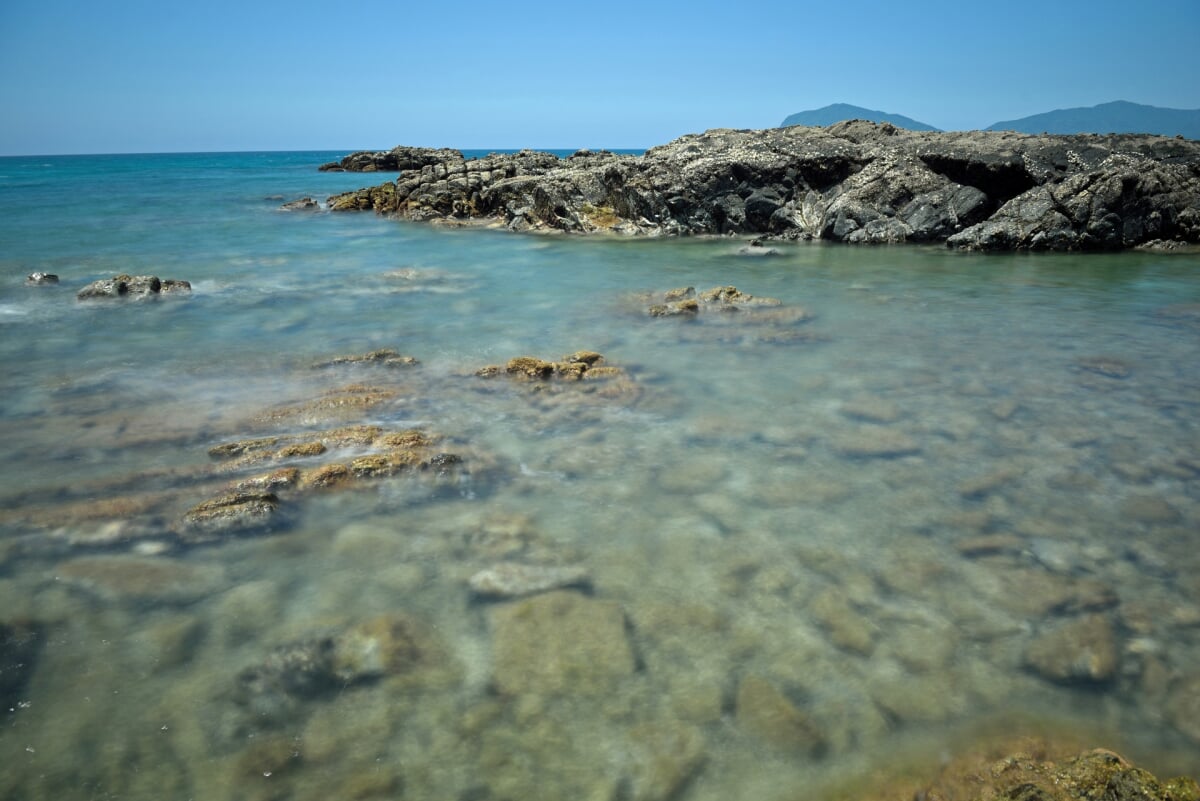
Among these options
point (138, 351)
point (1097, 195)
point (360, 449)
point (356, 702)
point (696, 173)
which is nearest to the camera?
point (356, 702)

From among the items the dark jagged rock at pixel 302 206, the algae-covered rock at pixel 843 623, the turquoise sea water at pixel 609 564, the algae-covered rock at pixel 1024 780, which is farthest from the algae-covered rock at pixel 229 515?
the dark jagged rock at pixel 302 206

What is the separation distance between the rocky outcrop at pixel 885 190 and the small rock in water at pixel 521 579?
19995mm

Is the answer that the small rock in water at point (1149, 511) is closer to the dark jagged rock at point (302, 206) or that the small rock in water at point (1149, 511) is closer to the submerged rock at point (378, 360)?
the submerged rock at point (378, 360)

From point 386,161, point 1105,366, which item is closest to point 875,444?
point 1105,366

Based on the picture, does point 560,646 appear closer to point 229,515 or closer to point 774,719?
point 774,719

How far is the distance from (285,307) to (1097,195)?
21599mm

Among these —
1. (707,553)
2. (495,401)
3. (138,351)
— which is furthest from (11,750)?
(138,351)

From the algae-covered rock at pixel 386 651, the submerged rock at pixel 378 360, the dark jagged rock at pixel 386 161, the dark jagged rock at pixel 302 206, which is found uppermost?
the dark jagged rock at pixel 386 161

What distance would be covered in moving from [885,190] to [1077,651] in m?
21.4

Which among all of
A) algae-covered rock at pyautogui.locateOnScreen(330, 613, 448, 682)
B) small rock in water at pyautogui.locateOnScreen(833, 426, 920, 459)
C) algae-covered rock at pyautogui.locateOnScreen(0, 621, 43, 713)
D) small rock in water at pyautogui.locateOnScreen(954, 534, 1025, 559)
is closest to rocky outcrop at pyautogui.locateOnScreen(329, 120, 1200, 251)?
small rock in water at pyautogui.locateOnScreen(833, 426, 920, 459)

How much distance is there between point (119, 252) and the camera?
2083 cm

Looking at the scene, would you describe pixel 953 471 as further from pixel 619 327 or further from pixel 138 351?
pixel 138 351

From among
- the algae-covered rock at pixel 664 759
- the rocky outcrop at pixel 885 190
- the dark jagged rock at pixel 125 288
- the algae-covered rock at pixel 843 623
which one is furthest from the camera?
the rocky outcrop at pixel 885 190

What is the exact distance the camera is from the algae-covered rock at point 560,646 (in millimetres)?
3812
